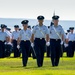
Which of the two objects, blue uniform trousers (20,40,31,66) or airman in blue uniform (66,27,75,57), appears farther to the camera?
airman in blue uniform (66,27,75,57)

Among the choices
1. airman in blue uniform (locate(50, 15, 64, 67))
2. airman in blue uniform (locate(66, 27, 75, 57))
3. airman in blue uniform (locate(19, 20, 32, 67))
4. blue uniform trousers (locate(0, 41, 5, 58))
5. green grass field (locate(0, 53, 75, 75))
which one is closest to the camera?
green grass field (locate(0, 53, 75, 75))

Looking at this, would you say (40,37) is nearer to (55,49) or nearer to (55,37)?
(55,37)

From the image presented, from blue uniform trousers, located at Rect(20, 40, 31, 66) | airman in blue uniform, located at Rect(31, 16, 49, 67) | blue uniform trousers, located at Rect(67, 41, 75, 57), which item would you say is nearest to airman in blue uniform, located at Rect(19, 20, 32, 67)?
blue uniform trousers, located at Rect(20, 40, 31, 66)

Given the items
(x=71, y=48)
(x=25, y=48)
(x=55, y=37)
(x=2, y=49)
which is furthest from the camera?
(x=71, y=48)

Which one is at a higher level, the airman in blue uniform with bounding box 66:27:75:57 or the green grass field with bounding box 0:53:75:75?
the airman in blue uniform with bounding box 66:27:75:57

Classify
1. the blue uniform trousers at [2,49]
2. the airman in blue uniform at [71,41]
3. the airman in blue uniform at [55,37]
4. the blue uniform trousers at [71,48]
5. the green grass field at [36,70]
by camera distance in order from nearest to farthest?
the green grass field at [36,70] → the airman in blue uniform at [55,37] → the blue uniform trousers at [2,49] → the airman in blue uniform at [71,41] → the blue uniform trousers at [71,48]

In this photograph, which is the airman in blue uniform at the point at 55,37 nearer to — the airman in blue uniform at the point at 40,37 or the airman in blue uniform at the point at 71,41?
the airman in blue uniform at the point at 40,37

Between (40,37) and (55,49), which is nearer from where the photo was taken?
(40,37)

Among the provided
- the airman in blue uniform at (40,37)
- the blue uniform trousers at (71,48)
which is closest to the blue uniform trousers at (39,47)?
the airman in blue uniform at (40,37)

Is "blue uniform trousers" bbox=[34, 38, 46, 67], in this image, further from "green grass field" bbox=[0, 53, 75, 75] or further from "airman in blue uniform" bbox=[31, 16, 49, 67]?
"green grass field" bbox=[0, 53, 75, 75]

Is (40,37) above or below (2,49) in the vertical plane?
above

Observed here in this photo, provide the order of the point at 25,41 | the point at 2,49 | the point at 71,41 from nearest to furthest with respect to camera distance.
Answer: the point at 25,41
the point at 2,49
the point at 71,41

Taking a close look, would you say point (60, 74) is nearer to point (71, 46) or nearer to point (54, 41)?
point (54, 41)

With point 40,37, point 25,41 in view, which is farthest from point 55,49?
point 25,41
